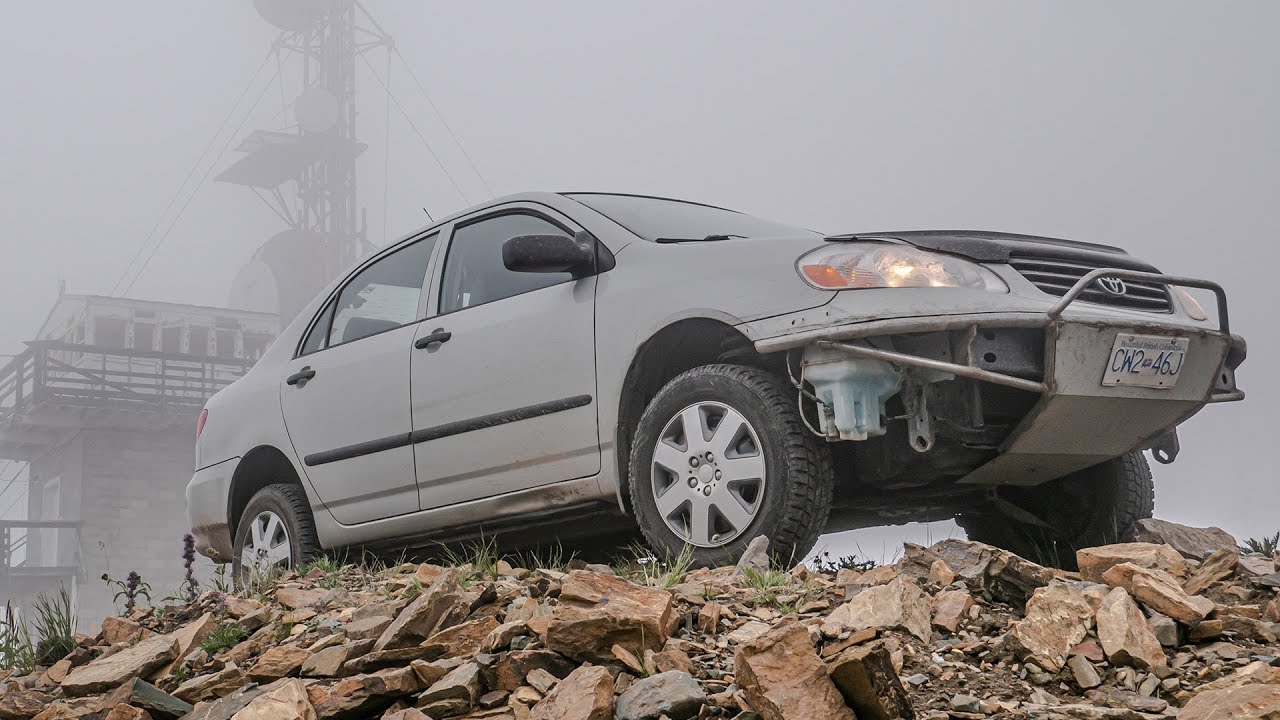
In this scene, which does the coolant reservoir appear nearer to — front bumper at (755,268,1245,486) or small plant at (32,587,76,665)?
front bumper at (755,268,1245,486)

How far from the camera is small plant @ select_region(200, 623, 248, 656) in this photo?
391 centimetres

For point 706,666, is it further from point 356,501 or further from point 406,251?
point 406,251

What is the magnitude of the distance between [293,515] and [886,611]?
3.34 metres

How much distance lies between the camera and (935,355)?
3607 mm

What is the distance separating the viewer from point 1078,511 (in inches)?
181

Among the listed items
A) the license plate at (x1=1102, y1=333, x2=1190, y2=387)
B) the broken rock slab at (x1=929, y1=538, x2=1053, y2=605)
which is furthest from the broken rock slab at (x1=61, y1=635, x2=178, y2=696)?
the license plate at (x1=1102, y1=333, x2=1190, y2=387)

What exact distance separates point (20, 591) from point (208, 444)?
3539cm

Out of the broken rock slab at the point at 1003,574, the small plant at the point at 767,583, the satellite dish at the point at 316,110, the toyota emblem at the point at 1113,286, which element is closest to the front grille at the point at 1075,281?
the toyota emblem at the point at 1113,286

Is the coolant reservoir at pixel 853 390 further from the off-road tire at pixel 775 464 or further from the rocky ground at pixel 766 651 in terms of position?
the rocky ground at pixel 766 651

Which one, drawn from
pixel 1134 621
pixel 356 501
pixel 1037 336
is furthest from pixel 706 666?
pixel 356 501

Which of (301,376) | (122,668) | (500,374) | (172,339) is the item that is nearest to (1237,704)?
(500,374)

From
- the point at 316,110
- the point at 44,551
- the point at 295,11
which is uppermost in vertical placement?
the point at 295,11

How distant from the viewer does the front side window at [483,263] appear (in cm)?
482

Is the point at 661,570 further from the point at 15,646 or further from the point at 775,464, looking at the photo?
the point at 15,646
